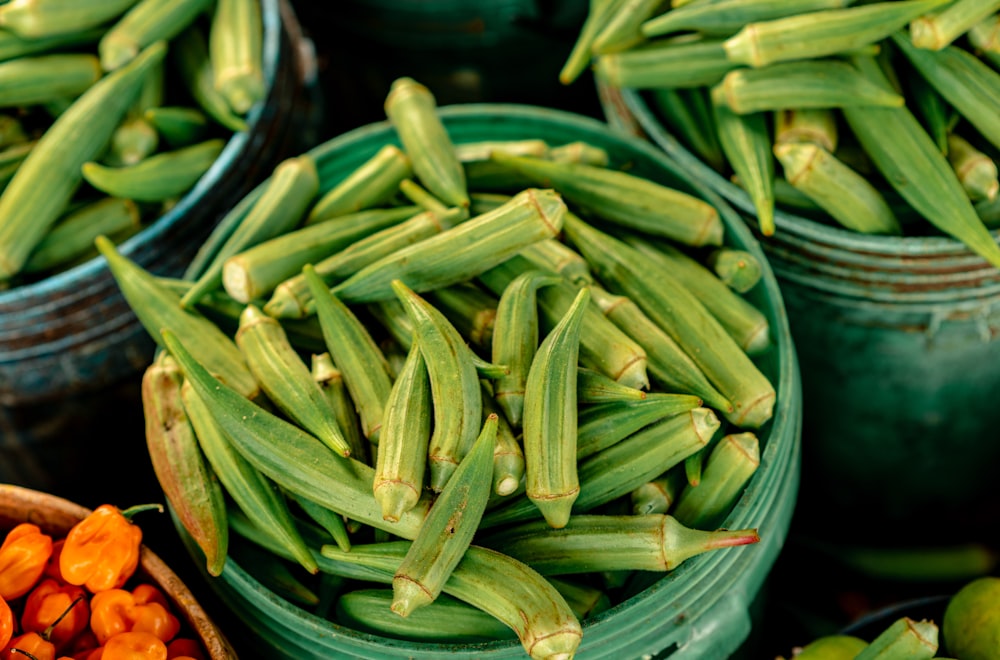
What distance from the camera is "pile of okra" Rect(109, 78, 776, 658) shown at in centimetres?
143

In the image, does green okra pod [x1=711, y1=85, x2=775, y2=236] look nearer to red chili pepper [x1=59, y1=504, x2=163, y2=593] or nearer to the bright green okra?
the bright green okra

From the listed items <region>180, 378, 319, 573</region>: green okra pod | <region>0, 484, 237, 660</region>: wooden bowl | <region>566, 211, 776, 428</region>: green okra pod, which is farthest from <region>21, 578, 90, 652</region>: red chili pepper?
<region>566, 211, 776, 428</region>: green okra pod

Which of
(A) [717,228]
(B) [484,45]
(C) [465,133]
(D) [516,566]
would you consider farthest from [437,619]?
(B) [484,45]

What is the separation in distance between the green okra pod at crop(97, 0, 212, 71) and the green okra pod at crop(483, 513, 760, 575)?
4.55 feet

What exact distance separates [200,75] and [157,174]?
0.30 meters

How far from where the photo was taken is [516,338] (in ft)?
5.16

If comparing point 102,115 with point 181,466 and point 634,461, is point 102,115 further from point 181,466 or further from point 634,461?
point 634,461

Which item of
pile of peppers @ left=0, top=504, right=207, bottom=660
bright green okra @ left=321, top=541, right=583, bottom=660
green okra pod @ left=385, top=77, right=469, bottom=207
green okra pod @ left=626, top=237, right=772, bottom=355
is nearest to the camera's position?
bright green okra @ left=321, top=541, right=583, bottom=660

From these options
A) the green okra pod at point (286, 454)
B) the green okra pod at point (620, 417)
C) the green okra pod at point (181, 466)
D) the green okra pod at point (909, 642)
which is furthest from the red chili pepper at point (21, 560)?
the green okra pod at point (909, 642)

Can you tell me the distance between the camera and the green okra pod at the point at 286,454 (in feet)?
4.85

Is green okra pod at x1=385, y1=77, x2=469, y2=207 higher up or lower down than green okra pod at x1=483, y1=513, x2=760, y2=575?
higher up

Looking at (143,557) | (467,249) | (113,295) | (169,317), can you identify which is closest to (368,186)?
(467,249)

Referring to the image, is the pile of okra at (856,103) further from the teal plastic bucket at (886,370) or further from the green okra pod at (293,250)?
the green okra pod at (293,250)

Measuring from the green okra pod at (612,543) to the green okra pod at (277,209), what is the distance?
0.77 metres
